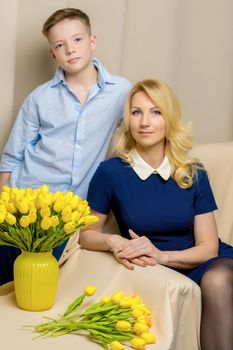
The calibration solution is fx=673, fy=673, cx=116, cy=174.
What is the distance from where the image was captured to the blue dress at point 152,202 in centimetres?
209

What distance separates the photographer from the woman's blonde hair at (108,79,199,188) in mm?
2109

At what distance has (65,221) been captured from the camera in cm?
173

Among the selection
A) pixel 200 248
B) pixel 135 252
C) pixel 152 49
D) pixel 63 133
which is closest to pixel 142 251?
pixel 135 252

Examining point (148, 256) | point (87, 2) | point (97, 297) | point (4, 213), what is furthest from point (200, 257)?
point (87, 2)

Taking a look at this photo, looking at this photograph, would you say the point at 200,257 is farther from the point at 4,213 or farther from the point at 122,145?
the point at 4,213

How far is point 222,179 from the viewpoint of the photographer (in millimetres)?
2293

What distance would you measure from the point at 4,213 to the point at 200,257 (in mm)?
658

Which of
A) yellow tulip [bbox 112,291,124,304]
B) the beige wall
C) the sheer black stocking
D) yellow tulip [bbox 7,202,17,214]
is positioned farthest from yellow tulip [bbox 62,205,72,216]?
the beige wall

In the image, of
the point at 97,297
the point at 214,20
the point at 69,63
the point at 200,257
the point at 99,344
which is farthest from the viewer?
the point at 214,20

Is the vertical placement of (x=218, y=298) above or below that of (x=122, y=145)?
below

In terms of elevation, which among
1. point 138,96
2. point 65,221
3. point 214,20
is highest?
point 214,20

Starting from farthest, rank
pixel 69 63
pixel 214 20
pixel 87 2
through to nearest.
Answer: pixel 214 20, pixel 87 2, pixel 69 63

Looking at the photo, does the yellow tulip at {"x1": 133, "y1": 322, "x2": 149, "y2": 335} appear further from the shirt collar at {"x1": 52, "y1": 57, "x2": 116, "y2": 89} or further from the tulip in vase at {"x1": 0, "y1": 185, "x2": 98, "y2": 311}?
the shirt collar at {"x1": 52, "y1": 57, "x2": 116, "y2": 89}

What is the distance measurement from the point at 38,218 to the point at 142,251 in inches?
13.9
